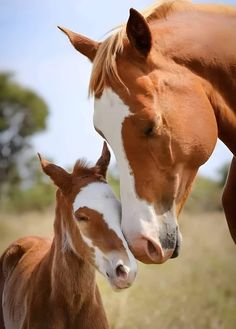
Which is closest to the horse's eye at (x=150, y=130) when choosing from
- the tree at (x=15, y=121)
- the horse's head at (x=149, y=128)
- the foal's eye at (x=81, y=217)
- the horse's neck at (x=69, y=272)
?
the horse's head at (x=149, y=128)

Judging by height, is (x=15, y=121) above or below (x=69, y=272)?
below

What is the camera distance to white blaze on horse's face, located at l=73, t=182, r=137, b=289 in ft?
8.78

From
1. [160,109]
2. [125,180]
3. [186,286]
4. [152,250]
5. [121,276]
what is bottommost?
[186,286]

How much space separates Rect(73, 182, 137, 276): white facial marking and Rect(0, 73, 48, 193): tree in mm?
10144

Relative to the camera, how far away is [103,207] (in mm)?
2814

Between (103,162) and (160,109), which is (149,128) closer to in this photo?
(160,109)

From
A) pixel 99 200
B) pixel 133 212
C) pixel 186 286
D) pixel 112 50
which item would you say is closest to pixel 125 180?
pixel 133 212

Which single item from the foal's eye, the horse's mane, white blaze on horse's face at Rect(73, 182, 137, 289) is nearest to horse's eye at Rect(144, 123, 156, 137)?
the horse's mane

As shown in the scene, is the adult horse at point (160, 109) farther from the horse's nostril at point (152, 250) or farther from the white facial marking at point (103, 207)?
the white facial marking at point (103, 207)

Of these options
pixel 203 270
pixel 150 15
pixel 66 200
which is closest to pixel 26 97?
pixel 203 270

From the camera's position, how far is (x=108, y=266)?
2771 millimetres

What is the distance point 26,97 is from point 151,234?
1473 centimetres

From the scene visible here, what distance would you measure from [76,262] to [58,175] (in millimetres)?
468

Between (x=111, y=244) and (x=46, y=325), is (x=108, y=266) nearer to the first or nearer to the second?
(x=111, y=244)
